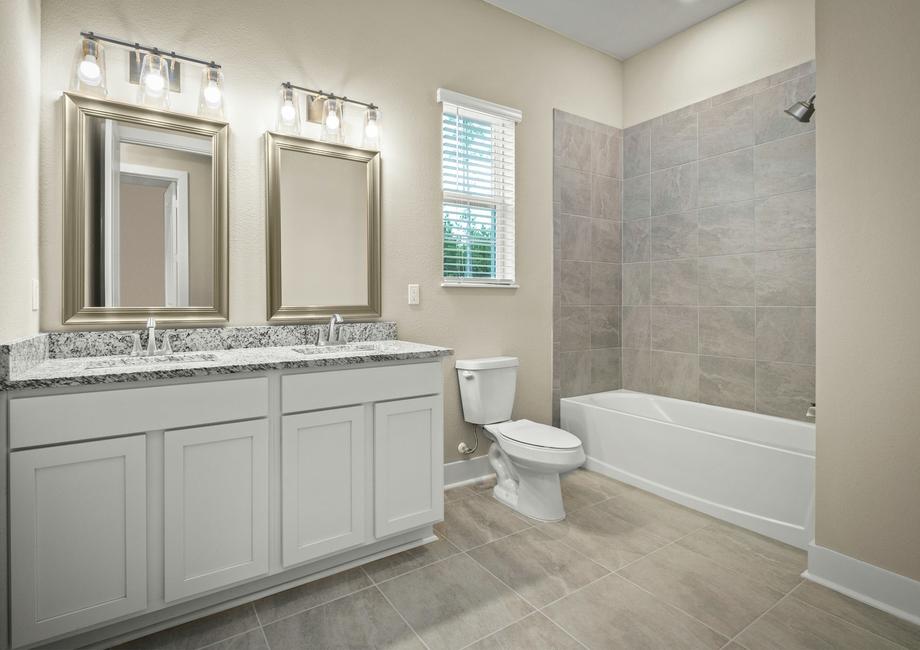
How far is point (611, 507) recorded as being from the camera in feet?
8.70

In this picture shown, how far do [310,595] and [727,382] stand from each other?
263cm

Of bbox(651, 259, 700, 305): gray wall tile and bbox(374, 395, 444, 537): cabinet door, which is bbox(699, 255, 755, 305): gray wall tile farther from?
bbox(374, 395, 444, 537): cabinet door

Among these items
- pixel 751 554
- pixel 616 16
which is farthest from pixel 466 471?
pixel 616 16

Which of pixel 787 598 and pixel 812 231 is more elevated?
pixel 812 231

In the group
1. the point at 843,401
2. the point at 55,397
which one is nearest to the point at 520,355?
the point at 843,401

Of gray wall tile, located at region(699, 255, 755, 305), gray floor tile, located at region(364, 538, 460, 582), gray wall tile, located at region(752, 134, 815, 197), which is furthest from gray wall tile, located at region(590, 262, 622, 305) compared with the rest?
gray floor tile, located at region(364, 538, 460, 582)

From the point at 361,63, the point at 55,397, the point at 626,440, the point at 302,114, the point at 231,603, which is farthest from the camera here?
the point at 626,440

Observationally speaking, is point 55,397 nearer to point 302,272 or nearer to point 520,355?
point 302,272

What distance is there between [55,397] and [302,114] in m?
1.62

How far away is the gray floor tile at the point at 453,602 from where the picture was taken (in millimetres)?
1656

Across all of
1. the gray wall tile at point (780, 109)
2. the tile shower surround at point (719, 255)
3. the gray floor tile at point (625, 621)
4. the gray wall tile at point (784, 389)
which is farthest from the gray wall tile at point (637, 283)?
the gray floor tile at point (625, 621)

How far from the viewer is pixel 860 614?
68.0 inches

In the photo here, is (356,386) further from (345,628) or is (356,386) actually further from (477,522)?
(477,522)

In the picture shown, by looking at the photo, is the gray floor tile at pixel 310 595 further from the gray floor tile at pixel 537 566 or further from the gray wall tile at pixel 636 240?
the gray wall tile at pixel 636 240
